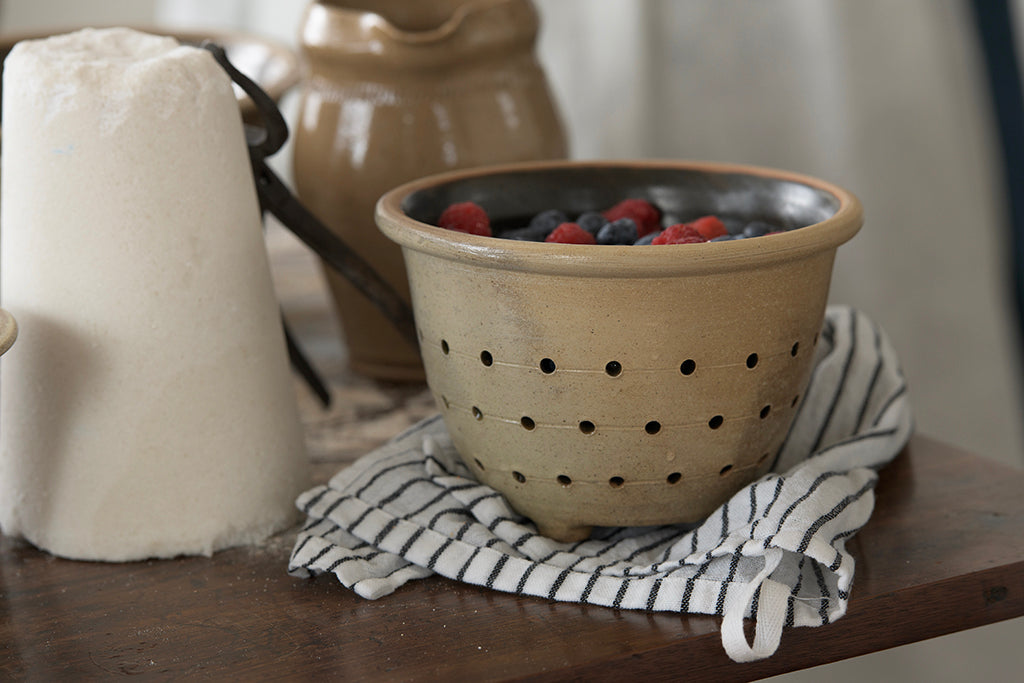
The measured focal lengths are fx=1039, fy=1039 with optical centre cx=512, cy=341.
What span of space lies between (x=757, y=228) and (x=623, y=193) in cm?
11

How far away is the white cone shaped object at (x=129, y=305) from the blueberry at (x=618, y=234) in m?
0.18

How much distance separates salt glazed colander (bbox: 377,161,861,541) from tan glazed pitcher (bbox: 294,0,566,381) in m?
0.18

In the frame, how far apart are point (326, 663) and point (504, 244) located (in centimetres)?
19

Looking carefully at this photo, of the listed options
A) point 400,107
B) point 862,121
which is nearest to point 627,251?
point 400,107

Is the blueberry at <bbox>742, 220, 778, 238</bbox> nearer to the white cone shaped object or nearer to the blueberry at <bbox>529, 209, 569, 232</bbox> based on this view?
the blueberry at <bbox>529, 209, 569, 232</bbox>

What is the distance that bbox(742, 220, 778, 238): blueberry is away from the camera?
0.52m

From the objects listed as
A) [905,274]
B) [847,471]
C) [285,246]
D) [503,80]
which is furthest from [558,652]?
[905,274]

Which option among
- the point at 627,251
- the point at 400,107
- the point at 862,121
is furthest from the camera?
the point at 862,121

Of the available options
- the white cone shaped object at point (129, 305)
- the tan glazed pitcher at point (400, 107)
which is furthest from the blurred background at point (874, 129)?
the white cone shaped object at point (129, 305)

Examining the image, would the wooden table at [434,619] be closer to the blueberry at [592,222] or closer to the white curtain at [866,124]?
the blueberry at [592,222]

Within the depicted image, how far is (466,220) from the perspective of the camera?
543 millimetres

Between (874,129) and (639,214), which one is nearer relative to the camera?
(639,214)

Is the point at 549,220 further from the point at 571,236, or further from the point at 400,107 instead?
the point at 400,107

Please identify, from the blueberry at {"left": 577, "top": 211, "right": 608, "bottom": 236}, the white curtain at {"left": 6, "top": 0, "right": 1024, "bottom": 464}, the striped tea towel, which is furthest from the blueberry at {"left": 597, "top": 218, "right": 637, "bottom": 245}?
the white curtain at {"left": 6, "top": 0, "right": 1024, "bottom": 464}
